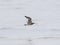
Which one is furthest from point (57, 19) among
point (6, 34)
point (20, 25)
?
point (6, 34)

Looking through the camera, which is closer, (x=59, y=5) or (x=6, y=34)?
(x=6, y=34)

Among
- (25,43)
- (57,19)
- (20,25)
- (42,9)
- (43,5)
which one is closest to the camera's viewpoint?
(25,43)

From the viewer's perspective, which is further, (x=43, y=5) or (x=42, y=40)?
(x=43, y=5)

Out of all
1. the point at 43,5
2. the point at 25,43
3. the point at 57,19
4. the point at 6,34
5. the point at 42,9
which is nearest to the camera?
the point at 25,43

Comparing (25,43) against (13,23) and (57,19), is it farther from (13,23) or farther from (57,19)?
(57,19)

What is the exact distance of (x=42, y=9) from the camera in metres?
4.97

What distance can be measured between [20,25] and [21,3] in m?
1.85

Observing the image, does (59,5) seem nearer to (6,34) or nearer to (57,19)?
(57,19)

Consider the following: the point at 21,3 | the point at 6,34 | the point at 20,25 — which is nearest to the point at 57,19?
the point at 20,25

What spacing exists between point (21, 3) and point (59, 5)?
2.70ft

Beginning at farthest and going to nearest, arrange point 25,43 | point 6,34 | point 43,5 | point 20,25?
point 43,5 → point 20,25 → point 6,34 → point 25,43

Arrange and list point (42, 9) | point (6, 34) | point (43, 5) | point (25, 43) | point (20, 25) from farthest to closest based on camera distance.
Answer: point (43, 5) < point (42, 9) < point (20, 25) < point (6, 34) < point (25, 43)

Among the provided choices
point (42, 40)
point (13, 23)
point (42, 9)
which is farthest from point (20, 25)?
point (42, 9)

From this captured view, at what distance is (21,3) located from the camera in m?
5.65
